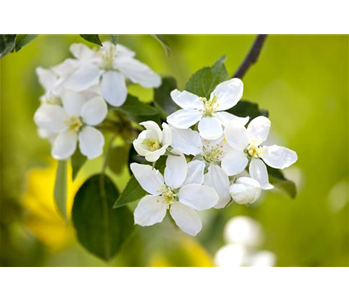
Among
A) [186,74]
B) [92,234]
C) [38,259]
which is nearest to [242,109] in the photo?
[92,234]

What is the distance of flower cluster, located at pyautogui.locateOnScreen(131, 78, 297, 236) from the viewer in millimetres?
613

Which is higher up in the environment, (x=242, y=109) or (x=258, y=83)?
(x=258, y=83)

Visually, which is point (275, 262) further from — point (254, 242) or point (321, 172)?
point (321, 172)

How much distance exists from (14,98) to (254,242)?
729mm

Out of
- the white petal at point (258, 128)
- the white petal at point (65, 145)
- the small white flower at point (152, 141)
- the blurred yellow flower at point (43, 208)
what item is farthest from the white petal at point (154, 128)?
the blurred yellow flower at point (43, 208)

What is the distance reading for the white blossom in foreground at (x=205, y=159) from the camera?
2.04ft

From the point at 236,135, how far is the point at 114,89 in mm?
209

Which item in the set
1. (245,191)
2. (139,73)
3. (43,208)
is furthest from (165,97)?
(43,208)

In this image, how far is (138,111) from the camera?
759 mm

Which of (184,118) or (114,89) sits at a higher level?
(114,89)

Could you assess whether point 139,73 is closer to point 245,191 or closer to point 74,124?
point 74,124

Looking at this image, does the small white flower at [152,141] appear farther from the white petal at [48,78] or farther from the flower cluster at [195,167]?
the white petal at [48,78]

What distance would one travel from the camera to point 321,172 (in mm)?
1490

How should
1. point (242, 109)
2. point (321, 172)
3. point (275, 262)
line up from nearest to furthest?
point (242, 109) < point (275, 262) < point (321, 172)
